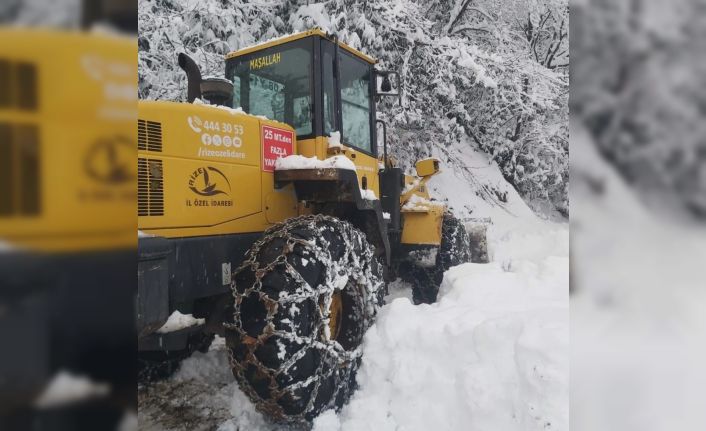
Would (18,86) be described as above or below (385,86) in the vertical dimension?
below

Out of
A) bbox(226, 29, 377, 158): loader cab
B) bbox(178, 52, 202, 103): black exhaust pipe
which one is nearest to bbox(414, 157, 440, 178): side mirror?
bbox(226, 29, 377, 158): loader cab

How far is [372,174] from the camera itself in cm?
457

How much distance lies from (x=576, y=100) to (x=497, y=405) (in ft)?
7.61

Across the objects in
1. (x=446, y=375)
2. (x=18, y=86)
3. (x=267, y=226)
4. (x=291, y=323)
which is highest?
(x=18, y=86)

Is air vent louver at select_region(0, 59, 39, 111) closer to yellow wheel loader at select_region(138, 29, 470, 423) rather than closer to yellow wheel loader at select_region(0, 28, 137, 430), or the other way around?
yellow wheel loader at select_region(0, 28, 137, 430)

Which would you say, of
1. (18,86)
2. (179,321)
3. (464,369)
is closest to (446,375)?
(464,369)

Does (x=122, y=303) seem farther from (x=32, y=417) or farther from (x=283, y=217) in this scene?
(x=283, y=217)

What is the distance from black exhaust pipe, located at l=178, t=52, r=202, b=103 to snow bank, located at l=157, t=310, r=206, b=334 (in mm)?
1543

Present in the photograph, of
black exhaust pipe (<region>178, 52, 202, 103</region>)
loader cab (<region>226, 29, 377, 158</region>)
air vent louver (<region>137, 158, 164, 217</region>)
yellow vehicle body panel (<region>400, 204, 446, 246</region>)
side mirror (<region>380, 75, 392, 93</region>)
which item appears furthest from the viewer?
yellow vehicle body panel (<region>400, 204, 446, 246</region>)

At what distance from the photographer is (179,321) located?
304cm

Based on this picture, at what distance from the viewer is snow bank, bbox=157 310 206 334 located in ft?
9.65

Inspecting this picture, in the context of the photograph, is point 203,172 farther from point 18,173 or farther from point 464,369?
point 18,173

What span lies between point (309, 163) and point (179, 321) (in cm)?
127

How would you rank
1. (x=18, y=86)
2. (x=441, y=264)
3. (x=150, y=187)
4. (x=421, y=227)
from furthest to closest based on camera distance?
(x=441, y=264)
(x=421, y=227)
(x=150, y=187)
(x=18, y=86)
